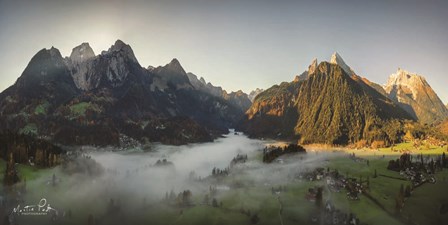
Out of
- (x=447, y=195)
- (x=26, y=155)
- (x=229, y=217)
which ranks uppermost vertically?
(x=26, y=155)

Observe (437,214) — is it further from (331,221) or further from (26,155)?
(26,155)

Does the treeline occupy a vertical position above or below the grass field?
above

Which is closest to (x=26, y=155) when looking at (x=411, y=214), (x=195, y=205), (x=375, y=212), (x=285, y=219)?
(x=195, y=205)

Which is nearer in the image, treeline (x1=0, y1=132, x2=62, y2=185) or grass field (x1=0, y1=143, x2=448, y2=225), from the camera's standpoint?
treeline (x1=0, y1=132, x2=62, y2=185)

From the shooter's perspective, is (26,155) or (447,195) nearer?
(26,155)

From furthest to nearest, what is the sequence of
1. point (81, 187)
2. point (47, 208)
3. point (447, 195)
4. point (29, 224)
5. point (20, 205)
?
point (81, 187) → point (447, 195) → point (47, 208) → point (20, 205) → point (29, 224)

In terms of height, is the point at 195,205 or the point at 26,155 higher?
the point at 26,155

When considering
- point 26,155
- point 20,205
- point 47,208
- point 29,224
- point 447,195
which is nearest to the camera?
point 29,224

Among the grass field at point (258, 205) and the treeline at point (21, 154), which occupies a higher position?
the treeline at point (21, 154)

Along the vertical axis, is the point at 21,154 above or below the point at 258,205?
above

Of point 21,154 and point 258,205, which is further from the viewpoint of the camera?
point 258,205

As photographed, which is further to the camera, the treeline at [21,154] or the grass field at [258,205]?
the grass field at [258,205]
